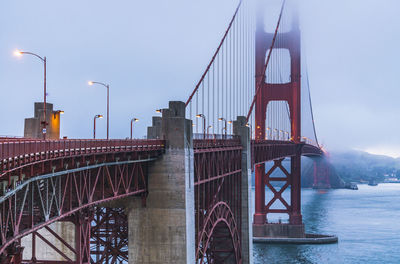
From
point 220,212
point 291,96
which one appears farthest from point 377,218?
point 220,212

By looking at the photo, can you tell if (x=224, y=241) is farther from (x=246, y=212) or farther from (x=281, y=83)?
(x=281, y=83)

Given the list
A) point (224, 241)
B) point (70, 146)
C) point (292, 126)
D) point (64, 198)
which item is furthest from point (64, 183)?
point (292, 126)

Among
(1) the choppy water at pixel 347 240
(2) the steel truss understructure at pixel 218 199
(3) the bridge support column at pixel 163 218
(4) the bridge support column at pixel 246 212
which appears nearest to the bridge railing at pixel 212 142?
(2) the steel truss understructure at pixel 218 199

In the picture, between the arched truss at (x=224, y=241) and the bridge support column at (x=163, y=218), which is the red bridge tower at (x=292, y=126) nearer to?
the arched truss at (x=224, y=241)

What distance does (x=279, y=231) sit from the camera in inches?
2805

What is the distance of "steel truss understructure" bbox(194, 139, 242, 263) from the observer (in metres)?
36.0

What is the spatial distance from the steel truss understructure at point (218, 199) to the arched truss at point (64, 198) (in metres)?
7.87

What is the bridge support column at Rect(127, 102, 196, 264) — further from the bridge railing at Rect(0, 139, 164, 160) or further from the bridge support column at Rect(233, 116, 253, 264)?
the bridge support column at Rect(233, 116, 253, 264)

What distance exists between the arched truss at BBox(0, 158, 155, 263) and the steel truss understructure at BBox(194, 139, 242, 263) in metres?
7.87

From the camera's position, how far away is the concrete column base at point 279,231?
7044 centimetres

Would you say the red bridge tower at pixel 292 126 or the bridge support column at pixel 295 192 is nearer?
the red bridge tower at pixel 292 126

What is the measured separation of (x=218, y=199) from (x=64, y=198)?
2096 cm

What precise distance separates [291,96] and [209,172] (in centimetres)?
4696

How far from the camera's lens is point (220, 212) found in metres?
41.0
